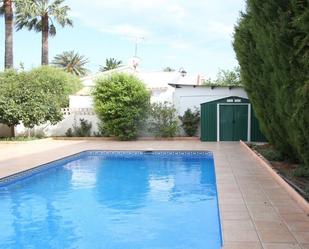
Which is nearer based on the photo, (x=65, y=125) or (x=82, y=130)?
(x=82, y=130)

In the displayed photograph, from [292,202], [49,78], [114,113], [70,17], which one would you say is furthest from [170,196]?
[70,17]

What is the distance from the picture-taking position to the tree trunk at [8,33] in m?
26.3

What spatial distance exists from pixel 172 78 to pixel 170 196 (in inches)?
885

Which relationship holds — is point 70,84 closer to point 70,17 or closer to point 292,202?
point 70,17

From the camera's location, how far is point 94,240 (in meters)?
6.65

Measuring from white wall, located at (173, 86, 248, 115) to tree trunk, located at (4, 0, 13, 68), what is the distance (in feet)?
37.9

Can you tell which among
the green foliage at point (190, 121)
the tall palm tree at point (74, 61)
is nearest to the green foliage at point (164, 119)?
the green foliage at point (190, 121)

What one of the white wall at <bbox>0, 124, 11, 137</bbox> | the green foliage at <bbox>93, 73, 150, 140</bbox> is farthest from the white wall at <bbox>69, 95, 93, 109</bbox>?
the white wall at <bbox>0, 124, 11, 137</bbox>

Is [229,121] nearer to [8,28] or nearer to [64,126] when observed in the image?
[64,126]

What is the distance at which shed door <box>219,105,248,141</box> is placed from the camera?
2183 cm

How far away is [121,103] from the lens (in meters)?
22.3

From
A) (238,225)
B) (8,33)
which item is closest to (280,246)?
(238,225)

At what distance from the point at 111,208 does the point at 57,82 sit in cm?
2008

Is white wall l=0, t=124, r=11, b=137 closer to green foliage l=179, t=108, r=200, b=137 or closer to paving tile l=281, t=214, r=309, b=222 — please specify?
green foliage l=179, t=108, r=200, b=137
